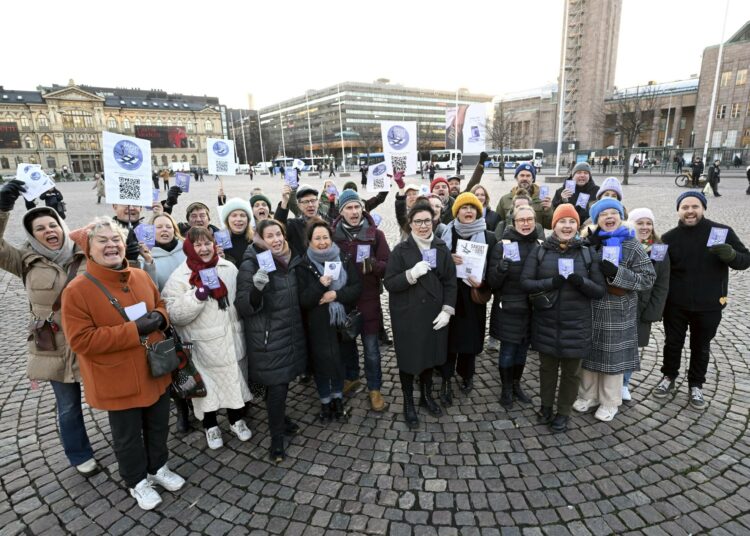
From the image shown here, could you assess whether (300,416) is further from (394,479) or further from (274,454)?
(394,479)

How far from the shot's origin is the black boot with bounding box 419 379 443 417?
422 cm

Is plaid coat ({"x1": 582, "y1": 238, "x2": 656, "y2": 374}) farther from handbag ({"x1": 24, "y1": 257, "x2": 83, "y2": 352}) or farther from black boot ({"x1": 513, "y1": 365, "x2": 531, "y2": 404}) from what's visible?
handbag ({"x1": 24, "y1": 257, "x2": 83, "y2": 352})

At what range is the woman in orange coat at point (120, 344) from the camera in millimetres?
2670

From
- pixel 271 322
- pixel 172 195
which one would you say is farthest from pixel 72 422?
pixel 172 195

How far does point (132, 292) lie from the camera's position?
9.62 feet

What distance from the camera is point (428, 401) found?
432cm

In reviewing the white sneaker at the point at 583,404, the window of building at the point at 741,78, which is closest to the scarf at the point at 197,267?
the white sneaker at the point at 583,404

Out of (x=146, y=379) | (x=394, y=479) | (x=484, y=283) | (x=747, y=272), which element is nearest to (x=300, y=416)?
(x=394, y=479)

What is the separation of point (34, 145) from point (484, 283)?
11095 centimetres

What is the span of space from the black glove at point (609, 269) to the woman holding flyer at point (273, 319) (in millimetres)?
2730

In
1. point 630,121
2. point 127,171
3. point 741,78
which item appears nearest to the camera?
point 127,171

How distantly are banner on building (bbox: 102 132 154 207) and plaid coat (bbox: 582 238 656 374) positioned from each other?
16.9 feet

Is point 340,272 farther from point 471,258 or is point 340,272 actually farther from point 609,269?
point 609,269

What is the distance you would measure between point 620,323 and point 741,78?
238 ft
